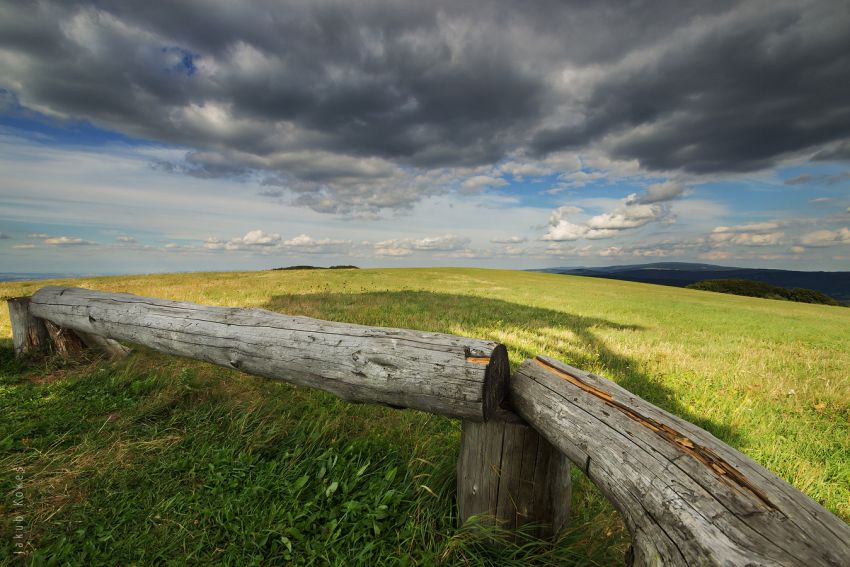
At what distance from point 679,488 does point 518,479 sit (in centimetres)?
108

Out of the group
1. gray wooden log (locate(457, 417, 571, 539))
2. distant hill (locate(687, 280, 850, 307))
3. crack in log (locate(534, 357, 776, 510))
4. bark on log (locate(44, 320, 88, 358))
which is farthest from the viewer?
distant hill (locate(687, 280, 850, 307))

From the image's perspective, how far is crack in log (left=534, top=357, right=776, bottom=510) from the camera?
1524 mm

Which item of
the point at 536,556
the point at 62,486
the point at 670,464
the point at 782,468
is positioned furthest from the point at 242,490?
the point at 782,468

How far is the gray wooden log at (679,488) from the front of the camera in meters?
1.33

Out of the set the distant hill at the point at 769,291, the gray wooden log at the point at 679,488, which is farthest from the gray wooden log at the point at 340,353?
the distant hill at the point at 769,291

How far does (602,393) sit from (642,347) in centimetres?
827

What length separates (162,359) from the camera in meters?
5.80

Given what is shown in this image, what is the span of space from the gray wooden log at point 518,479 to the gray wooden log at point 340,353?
0.23m

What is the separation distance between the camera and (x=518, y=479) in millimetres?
2477

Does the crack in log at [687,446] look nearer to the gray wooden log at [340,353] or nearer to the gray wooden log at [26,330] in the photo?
the gray wooden log at [340,353]

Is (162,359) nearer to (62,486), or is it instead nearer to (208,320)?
(208,320)

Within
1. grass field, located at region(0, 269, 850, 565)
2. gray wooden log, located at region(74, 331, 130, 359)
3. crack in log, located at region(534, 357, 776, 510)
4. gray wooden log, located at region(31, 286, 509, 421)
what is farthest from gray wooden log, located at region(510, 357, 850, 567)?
gray wooden log, located at region(74, 331, 130, 359)

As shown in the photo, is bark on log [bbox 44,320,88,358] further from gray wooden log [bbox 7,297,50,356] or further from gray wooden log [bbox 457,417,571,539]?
gray wooden log [bbox 457,417,571,539]

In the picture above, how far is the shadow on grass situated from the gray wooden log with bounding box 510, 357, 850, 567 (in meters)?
4.02
